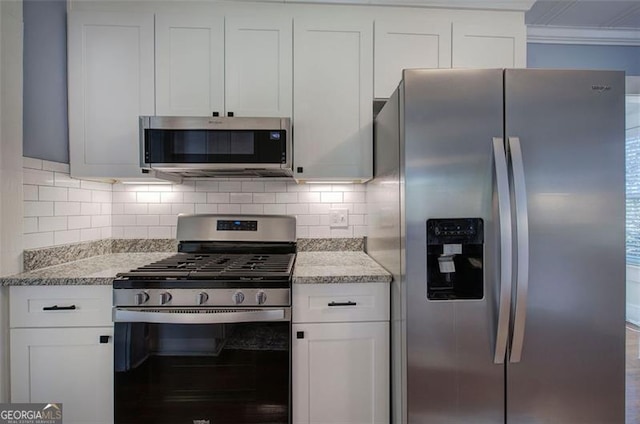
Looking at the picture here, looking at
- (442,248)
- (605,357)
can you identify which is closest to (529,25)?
(442,248)

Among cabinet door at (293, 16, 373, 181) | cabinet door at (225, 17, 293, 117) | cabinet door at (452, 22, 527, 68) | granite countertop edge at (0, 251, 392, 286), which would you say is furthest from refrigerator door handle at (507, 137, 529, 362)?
cabinet door at (225, 17, 293, 117)

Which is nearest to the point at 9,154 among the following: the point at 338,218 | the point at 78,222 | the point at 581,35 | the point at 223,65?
the point at 78,222

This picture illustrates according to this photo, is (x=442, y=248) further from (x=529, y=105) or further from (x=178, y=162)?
(x=178, y=162)

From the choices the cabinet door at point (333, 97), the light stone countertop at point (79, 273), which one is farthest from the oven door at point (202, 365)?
the cabinet door at point (333, 97)

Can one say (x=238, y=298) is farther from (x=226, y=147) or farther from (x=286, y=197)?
(x=286, y=197)

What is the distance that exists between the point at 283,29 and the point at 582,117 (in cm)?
152

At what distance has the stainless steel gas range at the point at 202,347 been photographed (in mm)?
1407

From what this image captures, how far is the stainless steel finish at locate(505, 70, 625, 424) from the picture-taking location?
1.25 metres

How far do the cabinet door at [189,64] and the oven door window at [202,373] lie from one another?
118cm

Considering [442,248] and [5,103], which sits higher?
[5,103]

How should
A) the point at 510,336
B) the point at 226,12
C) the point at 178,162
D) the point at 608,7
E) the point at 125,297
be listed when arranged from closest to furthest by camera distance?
1. the point at 510,336
2. the point at 125,297
3. the point at 178,162
4. the point at 226,12
5. the point at 608,7

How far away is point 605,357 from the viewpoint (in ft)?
4.19

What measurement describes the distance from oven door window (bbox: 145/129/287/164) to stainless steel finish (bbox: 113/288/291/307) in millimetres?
662

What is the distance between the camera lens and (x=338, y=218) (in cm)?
215
